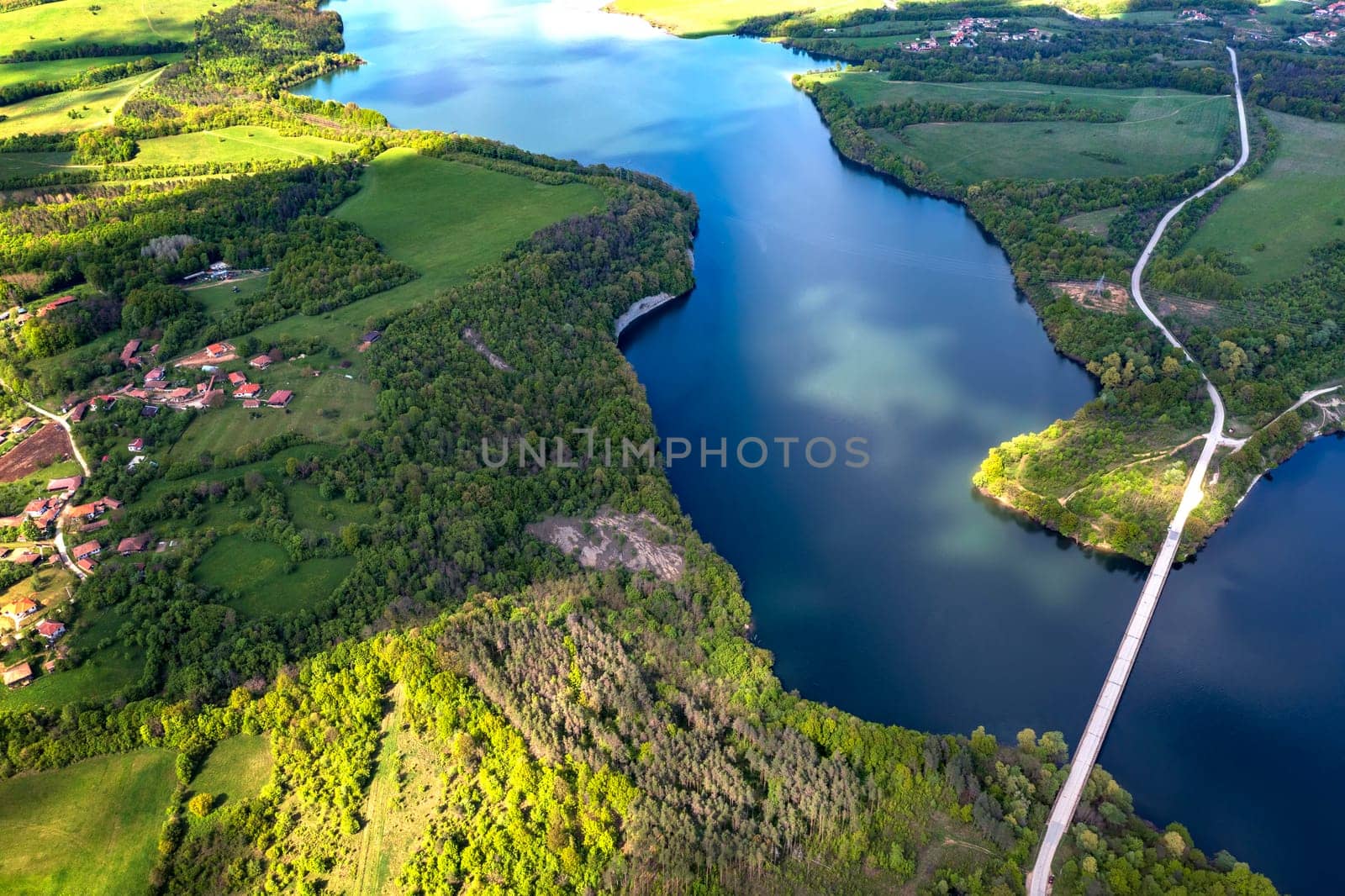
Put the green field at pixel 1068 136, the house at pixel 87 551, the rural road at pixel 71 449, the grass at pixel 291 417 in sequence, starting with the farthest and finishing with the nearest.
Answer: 1. the green field at pixel 1068 136
2. the grass at pixel 291 417
3. the house at pixel 87 551
4. the rural road at pixel 71 449

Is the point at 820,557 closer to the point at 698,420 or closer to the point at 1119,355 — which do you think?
the point at 698,420

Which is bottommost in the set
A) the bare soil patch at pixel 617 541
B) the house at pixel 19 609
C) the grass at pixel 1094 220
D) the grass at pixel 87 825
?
the grass at pixel 87 825

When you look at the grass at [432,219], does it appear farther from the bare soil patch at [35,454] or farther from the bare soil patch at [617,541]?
the bare soil patch at [617,541]

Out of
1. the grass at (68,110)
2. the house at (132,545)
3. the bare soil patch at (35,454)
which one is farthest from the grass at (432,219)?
the grass at (68,110)

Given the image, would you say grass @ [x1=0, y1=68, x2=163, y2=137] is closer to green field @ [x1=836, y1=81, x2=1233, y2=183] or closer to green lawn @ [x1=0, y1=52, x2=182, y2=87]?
green lawn @ [x1=0, y1=52, x2=182, y2=87]

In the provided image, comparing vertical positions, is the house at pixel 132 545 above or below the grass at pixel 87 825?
above

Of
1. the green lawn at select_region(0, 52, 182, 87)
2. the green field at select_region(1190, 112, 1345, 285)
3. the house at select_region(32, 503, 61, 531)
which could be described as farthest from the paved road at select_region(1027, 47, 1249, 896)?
the green lawn at select_region(0, 52, 182, 87)

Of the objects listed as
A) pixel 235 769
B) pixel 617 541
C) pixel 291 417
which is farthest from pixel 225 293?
pixel 235 769

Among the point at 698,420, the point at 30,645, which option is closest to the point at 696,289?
the point at 698,420
